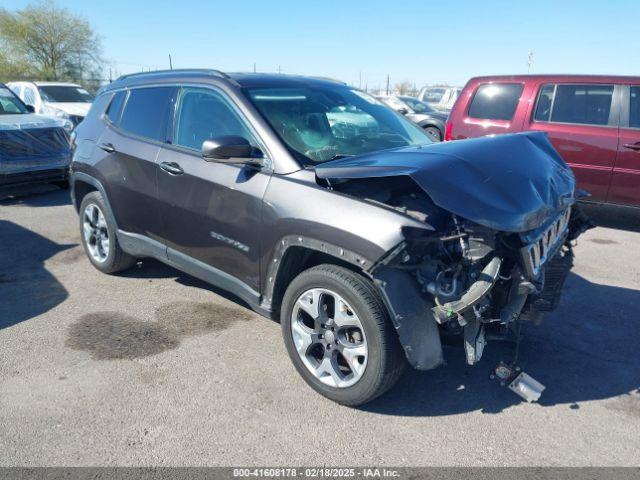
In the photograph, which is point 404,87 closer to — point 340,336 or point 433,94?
point 433,94

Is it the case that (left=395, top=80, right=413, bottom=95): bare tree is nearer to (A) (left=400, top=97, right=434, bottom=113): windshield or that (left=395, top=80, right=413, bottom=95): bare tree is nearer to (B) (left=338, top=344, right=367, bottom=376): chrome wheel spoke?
(A) (left=400, top=97, right=434, bottom=113): windshield

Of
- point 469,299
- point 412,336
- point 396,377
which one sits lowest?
point 396,377

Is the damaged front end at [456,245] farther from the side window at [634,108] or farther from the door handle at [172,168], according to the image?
the side window at [634,108]

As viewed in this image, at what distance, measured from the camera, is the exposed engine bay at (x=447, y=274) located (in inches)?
106

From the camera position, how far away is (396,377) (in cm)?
294

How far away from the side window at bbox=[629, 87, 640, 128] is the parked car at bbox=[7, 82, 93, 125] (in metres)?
12.1

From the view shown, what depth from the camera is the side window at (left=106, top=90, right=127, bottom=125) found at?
4.81m

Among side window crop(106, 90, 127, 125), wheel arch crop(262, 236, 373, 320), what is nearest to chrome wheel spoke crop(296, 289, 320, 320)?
wheel arch crop(262, 236, 373, 320)

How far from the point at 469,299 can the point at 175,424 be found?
1753 millimetres

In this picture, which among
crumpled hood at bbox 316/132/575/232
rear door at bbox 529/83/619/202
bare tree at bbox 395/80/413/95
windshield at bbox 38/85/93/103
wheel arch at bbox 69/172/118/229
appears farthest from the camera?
bare tree at bbox 395/80/413/95

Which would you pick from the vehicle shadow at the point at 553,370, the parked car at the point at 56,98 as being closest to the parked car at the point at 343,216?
the vehicle shadow at the point at 553,370

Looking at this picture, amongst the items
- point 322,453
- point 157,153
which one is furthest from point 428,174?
point 157,153

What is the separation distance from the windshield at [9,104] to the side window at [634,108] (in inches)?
390

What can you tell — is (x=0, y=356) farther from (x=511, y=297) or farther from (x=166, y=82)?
(x=511, y=297)
